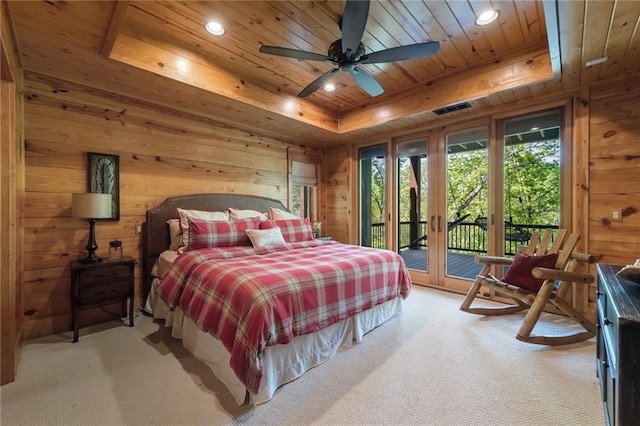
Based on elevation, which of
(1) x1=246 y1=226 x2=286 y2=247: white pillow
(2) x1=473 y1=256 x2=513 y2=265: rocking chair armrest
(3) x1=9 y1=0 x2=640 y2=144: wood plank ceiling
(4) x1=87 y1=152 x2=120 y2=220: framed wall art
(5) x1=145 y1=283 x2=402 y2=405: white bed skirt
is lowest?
(5) x1=145 y1=283 x2=402 y2=405: white bed skirt

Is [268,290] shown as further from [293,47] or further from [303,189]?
[303,189]

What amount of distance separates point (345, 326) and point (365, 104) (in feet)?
10.5

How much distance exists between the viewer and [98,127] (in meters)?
3.02

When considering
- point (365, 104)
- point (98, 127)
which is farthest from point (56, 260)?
point (365, 104)

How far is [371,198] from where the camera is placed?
202 inches

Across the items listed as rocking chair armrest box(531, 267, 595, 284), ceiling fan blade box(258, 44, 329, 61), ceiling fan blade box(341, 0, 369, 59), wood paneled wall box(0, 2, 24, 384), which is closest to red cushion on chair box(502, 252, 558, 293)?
rocking chair armrest box(531, 267, 595, 284)

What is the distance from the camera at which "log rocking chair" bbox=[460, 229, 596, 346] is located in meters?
2.45

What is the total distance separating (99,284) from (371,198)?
4036 millimetres

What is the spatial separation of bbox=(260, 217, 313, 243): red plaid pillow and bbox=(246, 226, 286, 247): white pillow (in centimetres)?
19

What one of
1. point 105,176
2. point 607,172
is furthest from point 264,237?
point 607,172

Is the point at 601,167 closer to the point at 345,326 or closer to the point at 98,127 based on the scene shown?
the point at 345,326

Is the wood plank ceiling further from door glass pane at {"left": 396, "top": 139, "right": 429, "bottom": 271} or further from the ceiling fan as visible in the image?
door glass pane at {"left": 396, "top": 139, "right": 429, "bottom": 271}

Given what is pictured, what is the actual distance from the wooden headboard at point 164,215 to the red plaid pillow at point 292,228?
2.51 ft

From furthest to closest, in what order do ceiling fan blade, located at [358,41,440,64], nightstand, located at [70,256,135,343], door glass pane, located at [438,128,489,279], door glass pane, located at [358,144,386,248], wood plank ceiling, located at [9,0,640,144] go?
door glass pane, located at [358,144,386,248]
door glass pane, located at [438,128,489,279]
nightstand, located at [70,256,135,343]
ceiling fan blade, located at [358,41,440,64]
wood plank ceiling, located at [9,0,640,144]
